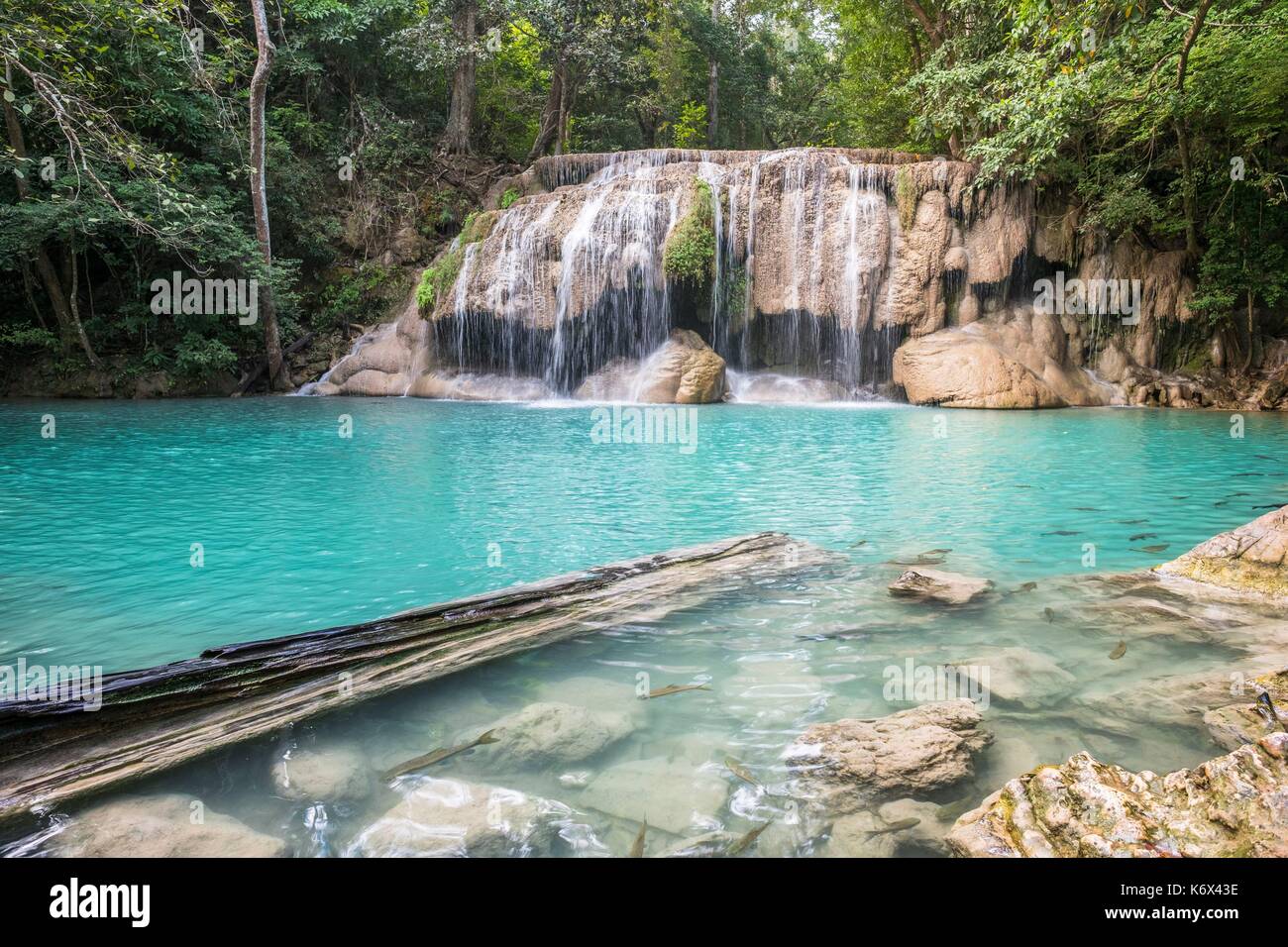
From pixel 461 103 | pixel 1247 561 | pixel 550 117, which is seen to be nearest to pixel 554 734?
pixel 1247 561

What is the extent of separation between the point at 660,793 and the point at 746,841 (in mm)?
334

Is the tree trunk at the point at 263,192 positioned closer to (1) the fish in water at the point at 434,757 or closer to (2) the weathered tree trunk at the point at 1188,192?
(1) the fish in water at the point at 434,757

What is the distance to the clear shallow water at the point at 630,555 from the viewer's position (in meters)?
2.24

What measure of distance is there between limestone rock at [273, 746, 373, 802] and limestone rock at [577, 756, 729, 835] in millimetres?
707

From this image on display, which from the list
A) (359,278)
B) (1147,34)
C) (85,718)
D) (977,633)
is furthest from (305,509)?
(359,278)

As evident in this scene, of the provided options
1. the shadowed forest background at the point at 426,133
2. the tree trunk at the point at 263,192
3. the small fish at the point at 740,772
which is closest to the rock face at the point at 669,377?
the shadowed forest background at the point at 426,133

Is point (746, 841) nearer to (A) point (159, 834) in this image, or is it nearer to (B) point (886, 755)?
(B) point (886, 755)

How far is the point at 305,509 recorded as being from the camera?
5.83m

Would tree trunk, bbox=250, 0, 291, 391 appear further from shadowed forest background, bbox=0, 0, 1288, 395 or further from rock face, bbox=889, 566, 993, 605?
rock face, bbox=889, 566, 993, 605

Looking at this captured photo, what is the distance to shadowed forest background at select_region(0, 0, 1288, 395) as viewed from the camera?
35.3 ft

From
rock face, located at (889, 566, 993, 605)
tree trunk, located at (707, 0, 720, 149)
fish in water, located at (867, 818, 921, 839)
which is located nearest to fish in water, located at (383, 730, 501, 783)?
fish in water, located at (867, 818, 921, 839)
